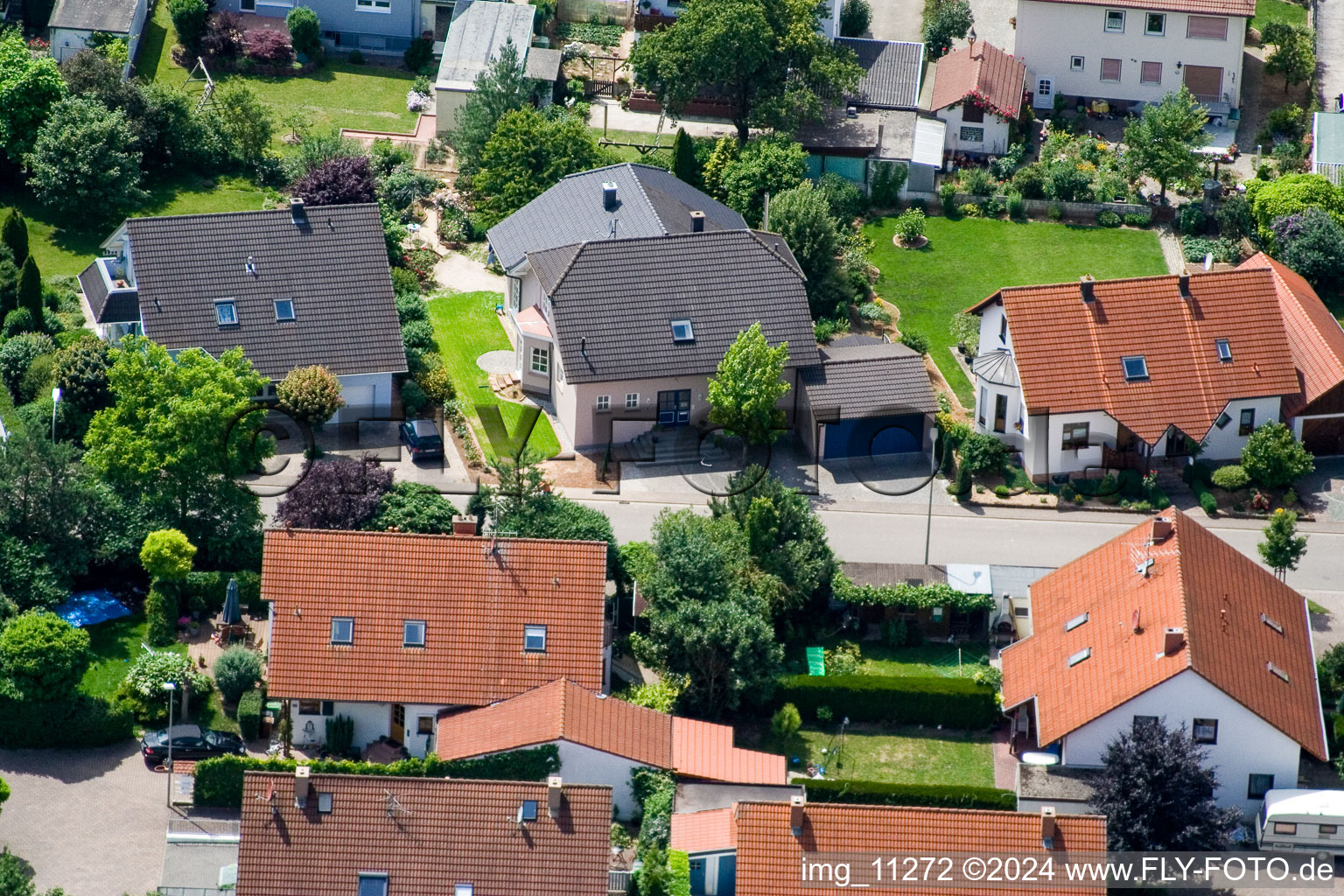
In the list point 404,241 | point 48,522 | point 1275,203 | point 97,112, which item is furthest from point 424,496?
point 1275,203

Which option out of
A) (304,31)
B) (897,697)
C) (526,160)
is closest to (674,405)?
(526,160)

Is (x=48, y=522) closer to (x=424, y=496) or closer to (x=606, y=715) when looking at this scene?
(x=424, y=496)

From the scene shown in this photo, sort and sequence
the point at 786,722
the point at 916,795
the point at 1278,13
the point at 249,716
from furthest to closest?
the point at 1278,13 → the point at 786,722 → the point at 249,716 → the point at 916,795

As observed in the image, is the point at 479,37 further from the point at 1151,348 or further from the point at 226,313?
the point at 1151,348

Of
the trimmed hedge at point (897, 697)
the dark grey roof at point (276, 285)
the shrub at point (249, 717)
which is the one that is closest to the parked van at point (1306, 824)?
the trimmed hedge at point (897, 697)

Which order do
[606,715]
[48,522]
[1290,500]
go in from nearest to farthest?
1. [606,715]
2. [48,522]
3. [1290,500]

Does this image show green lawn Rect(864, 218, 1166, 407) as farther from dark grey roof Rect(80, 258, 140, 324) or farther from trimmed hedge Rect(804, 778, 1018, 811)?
dark grey roof Rect(80, 258, 140, 324)
